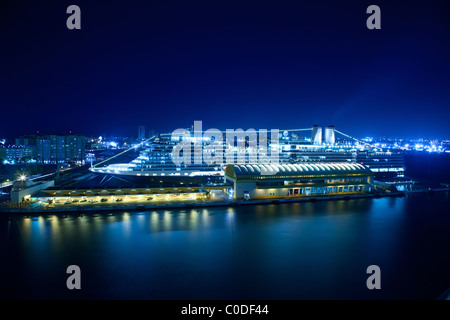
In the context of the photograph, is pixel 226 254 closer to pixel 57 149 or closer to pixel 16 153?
pixel 57 149

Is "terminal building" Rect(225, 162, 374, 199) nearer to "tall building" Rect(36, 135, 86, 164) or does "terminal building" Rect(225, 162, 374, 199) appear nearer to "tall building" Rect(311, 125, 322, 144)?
"tall building" Rect(311, 125, 322, 144)

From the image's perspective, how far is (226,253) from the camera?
6.89 meters

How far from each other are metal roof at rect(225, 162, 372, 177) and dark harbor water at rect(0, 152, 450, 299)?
2.64m

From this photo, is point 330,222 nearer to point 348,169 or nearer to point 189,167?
point 348,169

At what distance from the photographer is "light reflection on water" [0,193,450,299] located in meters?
5.31

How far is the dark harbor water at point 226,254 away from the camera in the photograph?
17.4ft

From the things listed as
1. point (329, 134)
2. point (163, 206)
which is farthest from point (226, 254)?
point (329, 134)

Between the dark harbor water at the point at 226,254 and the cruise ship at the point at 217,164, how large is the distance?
5.59 meters

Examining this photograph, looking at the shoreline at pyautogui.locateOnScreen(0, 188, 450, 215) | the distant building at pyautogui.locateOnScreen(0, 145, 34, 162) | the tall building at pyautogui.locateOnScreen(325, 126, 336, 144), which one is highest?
the tall building at pyautogui.locateOnScreen(325, 126, 336, 144)

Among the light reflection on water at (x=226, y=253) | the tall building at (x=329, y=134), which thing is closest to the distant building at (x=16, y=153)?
the light reflection on water at (x=226, y=253)

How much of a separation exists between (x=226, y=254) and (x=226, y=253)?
0.18ft

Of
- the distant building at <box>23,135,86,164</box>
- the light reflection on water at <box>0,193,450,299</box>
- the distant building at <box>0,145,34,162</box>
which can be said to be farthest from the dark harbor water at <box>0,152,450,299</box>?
the distant building at <box>23,135,86,164</box>

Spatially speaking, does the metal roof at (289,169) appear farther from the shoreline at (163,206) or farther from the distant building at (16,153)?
the distant building at (16,153)

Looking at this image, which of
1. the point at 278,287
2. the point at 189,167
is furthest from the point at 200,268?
the point at 189,167
